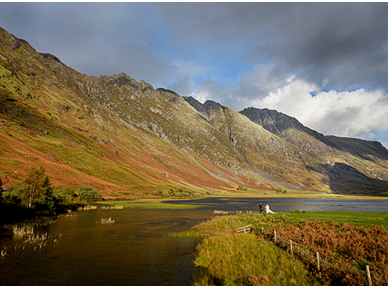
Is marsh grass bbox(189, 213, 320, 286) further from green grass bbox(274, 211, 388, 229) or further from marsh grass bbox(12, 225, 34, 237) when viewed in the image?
marsh grass bbox(12, 225, 34, 237)

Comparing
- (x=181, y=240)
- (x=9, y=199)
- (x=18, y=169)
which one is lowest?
(x=181, y=240)

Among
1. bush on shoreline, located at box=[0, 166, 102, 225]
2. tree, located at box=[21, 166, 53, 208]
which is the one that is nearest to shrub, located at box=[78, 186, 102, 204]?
bush on shoreline, located at box=[0, 166, 102, 225]

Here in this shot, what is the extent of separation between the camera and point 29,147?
4579 inches

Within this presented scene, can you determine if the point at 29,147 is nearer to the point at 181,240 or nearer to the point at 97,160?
the point at 97,160

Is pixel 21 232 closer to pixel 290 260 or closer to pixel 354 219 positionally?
pixel 290 260

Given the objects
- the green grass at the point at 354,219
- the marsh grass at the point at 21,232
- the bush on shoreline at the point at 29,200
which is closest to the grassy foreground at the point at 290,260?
the green grass at the point at 354,219

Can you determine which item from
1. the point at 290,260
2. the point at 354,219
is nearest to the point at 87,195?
the point at 290,260

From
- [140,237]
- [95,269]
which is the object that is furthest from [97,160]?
[95,269]

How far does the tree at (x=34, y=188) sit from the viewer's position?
46531 mm

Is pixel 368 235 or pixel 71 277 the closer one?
pixel 71 277

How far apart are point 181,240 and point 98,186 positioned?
92639 mm

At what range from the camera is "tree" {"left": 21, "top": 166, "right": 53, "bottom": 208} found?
46.5m

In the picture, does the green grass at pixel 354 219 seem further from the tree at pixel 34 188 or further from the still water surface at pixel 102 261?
the tree at pixel 34 188

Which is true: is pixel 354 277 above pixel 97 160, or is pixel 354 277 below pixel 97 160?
below
